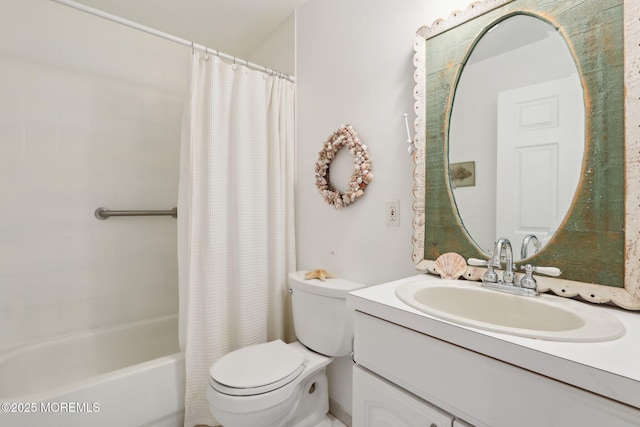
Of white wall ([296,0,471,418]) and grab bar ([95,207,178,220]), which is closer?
white wall ([296,0,471,418])

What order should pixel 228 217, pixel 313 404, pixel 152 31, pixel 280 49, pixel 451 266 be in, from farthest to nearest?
pixel 280 49 → pixel 228 217 → pixel 313 404 → pixel 152 31 → pixel 451 266

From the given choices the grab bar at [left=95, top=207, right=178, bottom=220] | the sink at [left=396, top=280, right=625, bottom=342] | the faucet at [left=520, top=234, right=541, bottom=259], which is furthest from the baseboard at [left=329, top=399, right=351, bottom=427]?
the grab bar at [left=95, top=207, right=178, bottom=220]

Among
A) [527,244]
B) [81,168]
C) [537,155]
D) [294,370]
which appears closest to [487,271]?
[527,244]

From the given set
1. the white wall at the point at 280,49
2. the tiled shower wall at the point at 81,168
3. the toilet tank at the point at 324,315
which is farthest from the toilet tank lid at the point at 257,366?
the white wall at the point at 280,49

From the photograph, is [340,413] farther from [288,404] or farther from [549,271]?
[549,271]

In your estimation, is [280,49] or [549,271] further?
[280,49]

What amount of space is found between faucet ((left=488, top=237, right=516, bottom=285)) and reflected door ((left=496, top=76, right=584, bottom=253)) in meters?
0.08

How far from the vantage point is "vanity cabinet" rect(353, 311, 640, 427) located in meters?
0.52

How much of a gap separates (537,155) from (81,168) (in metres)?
2.43

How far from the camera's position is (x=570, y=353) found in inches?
21.2

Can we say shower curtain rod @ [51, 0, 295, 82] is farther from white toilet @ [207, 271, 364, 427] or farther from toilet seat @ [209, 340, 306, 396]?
toilet seat @ [209, 340, 306, 396]

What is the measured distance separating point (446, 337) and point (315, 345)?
37.7 inches

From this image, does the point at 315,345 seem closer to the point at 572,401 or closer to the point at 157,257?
the point at 572,401

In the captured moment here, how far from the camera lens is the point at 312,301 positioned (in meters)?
→ 1.51
